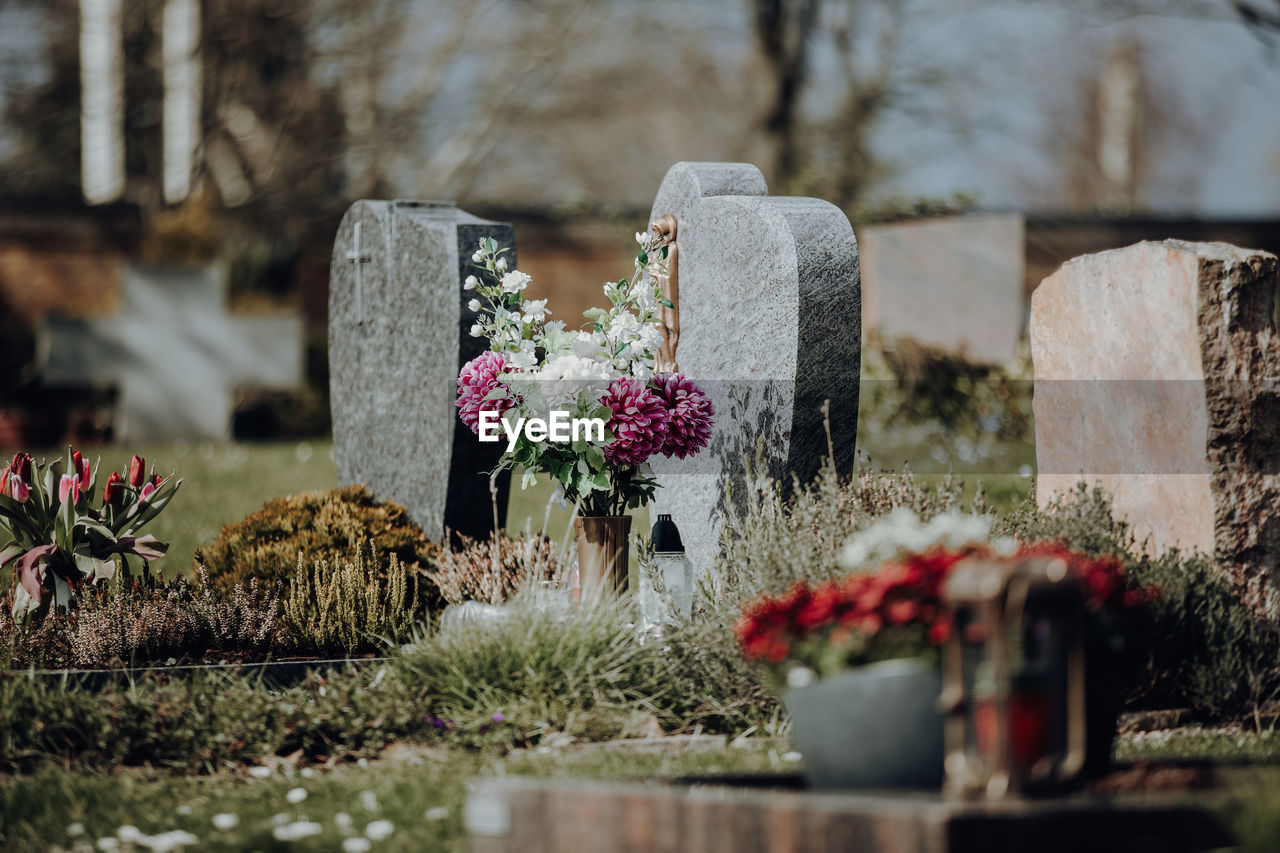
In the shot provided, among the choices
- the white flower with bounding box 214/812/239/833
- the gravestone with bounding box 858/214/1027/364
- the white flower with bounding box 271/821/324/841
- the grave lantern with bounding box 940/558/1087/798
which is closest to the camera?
the grave lantern with bounding box 940/558/1087/798

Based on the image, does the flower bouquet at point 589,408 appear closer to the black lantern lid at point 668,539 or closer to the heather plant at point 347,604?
the black lantern lid at point 668,539

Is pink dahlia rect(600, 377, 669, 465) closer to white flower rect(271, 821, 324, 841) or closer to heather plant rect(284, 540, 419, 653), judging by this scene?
heather plant rect(284, 540, 419, 653)

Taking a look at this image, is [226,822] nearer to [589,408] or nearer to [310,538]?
[589,408]

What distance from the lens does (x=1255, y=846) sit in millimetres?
2559

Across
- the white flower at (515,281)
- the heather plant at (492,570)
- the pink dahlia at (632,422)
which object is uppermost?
the white flower at (515,281)

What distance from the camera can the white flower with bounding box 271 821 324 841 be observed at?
3357mm

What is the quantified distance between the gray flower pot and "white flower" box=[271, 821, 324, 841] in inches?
53.2

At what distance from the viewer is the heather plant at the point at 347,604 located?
5430mm

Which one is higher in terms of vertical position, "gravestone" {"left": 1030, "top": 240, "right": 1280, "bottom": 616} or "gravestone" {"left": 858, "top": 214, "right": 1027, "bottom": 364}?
"gravestone" {"left": 858, "top": 214, "right": 1027, "bottom": 364}

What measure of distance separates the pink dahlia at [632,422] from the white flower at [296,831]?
212 cm

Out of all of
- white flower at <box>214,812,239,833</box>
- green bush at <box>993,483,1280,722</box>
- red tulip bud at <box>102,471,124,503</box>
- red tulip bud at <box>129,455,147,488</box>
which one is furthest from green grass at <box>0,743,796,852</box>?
red tulip bud at <box>129,455,147,488</box>

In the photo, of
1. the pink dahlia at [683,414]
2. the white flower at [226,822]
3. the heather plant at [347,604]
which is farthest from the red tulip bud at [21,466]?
the pink dahlia at [683,414]

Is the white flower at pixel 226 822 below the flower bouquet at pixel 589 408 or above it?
below

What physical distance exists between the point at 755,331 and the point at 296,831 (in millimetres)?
2964
